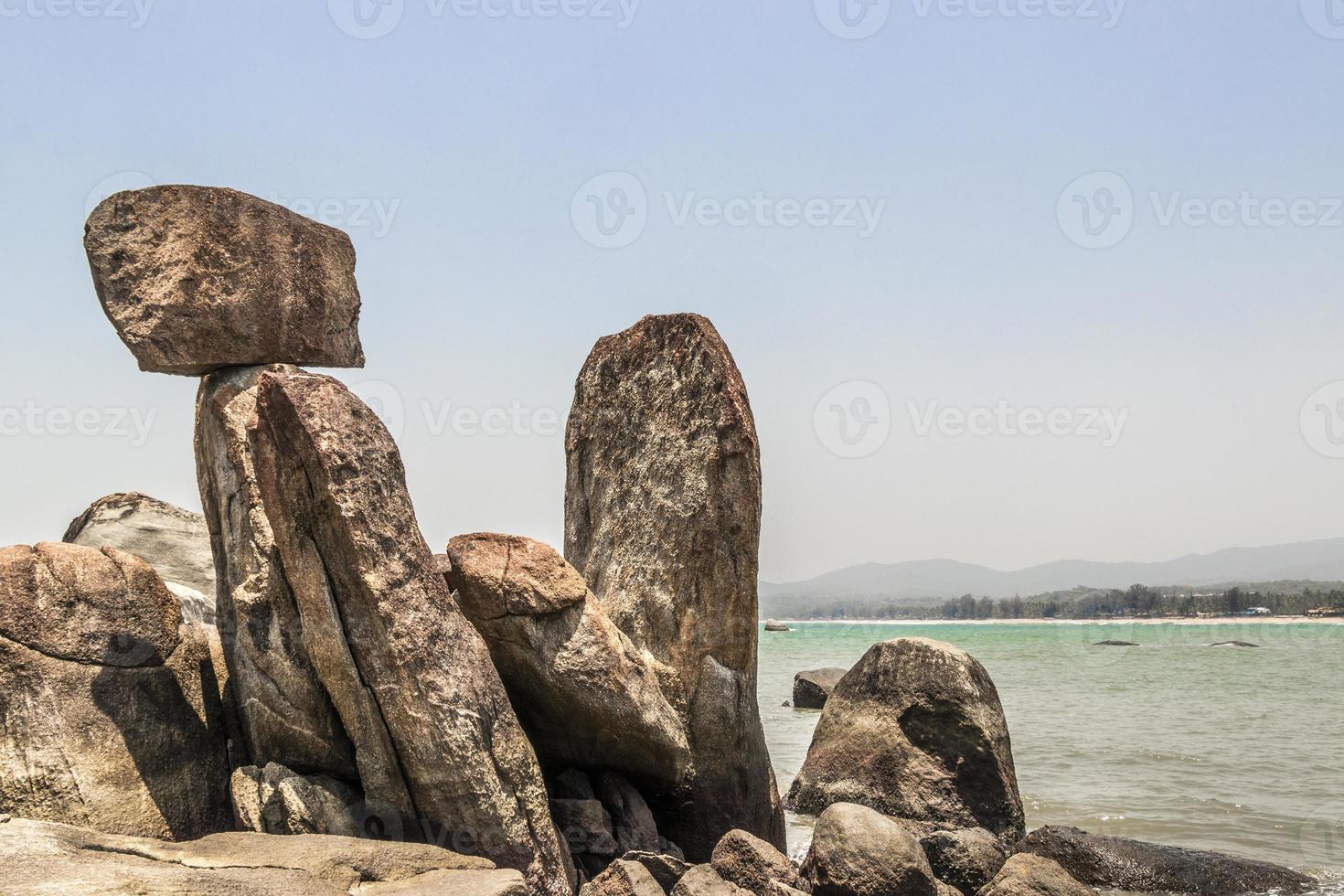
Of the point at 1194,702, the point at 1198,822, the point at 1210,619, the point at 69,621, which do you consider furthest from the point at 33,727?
the point at 1210,619

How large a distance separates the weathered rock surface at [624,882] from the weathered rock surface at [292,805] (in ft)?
5.32

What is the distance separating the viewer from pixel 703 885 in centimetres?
779

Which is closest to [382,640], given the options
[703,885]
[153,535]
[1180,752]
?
[703,885]

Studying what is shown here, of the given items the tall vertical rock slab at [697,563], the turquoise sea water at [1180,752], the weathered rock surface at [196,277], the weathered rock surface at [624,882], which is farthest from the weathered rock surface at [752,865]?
the weathered rock surface at [196,277]

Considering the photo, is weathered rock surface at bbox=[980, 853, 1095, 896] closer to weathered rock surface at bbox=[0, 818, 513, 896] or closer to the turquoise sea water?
Answer: the turquoise sea water

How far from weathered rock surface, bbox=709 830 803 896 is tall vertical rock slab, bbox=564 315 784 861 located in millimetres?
1466

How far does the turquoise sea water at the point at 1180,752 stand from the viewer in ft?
44.1

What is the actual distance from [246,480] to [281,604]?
116cm

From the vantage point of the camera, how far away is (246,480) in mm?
8664

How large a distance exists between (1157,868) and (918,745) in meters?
2.92

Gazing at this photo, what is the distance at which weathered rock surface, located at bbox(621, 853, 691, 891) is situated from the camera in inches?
311

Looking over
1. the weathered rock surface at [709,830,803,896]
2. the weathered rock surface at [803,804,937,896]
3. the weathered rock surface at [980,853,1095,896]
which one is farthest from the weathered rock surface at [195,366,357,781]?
the weathered rock surface at [980,853,1095,896]

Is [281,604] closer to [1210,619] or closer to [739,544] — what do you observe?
[739,544]

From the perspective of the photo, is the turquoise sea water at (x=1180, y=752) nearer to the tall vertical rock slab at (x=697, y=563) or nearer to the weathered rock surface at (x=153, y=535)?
the tall vertical rock slab at (x=697, y=563)
